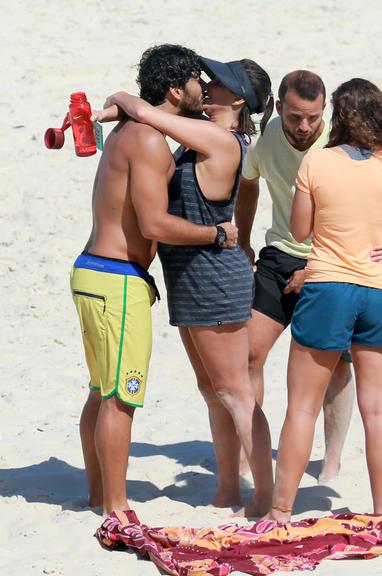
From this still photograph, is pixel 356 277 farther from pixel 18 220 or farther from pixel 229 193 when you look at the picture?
pixel 18 220

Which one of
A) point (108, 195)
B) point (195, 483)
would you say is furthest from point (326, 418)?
point (108, 195)

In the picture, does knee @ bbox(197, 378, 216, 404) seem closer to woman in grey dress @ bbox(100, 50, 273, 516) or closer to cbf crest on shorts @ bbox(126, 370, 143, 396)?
woman in grey dress @ bbox(100, 50, 273, 516)

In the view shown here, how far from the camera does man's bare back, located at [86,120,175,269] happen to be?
499 centimetres

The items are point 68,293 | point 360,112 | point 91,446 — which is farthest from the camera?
point 68,293

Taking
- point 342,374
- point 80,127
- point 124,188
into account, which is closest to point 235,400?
point 342,374

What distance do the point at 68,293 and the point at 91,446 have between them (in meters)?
3.21

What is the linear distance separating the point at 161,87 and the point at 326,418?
189cm

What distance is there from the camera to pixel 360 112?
15.7ft

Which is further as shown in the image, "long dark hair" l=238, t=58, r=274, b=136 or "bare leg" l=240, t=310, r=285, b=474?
"bare leg" l=240, t=310, r=285, b=474

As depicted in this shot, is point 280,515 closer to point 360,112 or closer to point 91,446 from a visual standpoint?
point 91,446

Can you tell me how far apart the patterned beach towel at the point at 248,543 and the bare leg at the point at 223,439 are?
0.56 meters

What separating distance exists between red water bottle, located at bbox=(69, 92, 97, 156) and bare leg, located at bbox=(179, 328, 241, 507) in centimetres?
96

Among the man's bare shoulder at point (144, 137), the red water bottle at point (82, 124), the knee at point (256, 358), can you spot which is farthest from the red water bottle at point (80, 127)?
the knee at point (256, 358)

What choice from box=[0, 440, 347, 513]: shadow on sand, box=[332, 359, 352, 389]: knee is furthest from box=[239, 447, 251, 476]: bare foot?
box=[332, 359, 352, 389]: knee
